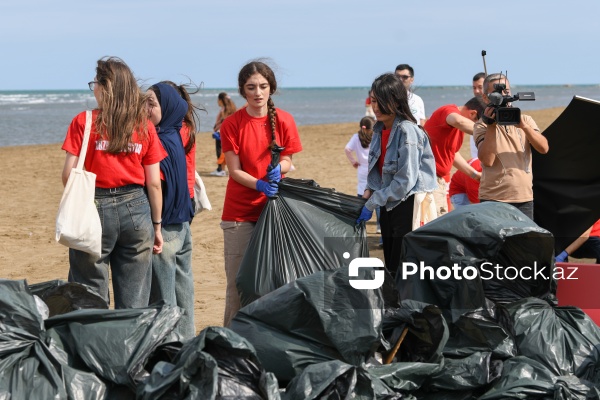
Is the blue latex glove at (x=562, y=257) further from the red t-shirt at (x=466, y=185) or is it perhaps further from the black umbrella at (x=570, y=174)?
the red t-shirt at (x=466, y=185)

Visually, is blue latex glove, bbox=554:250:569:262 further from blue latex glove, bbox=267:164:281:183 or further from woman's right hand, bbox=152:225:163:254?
woman's right hand, bbox=152:225:163:254

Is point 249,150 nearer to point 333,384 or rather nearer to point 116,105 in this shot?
point 116,105

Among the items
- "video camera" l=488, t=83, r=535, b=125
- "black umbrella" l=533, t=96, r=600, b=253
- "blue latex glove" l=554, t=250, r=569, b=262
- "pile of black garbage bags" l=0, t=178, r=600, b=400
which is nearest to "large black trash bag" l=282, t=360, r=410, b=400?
"pile of black garbage bags" l=0, t=178, r=600, b=400

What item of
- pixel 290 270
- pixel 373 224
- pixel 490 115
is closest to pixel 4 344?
pixel 290 270

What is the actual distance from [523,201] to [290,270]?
1.65 metres

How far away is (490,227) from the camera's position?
3676 millimetres

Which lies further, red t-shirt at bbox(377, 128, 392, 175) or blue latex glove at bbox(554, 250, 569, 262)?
blue latex glove at bbox(554, 250, 569, 262)

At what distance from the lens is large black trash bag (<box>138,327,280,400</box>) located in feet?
9.53

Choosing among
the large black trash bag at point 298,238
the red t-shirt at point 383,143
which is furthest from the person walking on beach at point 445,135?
the large black trash bag at point 298,238

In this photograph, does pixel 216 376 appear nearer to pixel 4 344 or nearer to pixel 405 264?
pixel 4 344

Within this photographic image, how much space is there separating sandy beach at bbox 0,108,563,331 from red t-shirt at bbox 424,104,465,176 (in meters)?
1.49

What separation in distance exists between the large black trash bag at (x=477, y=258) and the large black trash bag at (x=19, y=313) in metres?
1.55

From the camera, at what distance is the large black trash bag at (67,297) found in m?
3.57

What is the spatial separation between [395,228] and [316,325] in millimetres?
1292
